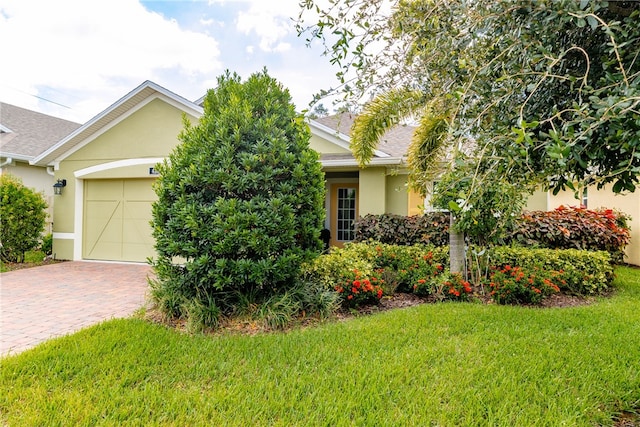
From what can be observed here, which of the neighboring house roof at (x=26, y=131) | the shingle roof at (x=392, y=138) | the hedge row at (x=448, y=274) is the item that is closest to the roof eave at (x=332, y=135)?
the shingle roof at (x=392, y=138)

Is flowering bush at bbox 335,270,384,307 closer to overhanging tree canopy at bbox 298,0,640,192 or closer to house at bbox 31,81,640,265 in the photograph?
overhanging tree canopy at bbox 298,0,640,192

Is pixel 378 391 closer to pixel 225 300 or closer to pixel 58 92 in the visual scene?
pixel 225 300

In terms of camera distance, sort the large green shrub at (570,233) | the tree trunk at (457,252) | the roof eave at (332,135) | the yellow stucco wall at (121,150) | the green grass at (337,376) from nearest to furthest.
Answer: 1. the green grass at (337,376)
2. the tree trunk at (457,252)
3. the large green shrub at (570,233)
4. the roof eave at (332,135)
5. the yellow stucco wall at (121,150)

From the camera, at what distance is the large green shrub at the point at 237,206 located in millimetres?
4578

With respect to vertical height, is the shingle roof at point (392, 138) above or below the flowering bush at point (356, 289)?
above

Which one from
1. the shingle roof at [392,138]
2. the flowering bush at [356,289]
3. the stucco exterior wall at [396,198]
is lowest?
the flowering bush at [356,289]

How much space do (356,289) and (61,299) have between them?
513 cm

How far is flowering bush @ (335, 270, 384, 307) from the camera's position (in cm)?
532

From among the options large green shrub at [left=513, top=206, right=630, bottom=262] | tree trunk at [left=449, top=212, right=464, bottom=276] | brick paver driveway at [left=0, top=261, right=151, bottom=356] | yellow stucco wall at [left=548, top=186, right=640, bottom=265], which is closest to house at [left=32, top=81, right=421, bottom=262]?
brick paver driveway at [left=0, top=261, right=151, bottom=356]

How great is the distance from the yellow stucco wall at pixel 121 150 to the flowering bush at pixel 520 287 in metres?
8.25

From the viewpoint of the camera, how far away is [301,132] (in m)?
5.20

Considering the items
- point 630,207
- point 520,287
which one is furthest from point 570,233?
point 630,207

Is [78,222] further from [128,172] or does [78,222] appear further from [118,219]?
[128,172]

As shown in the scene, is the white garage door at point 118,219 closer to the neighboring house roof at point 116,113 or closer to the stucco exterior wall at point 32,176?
the neighboring house roof at point 116,113
